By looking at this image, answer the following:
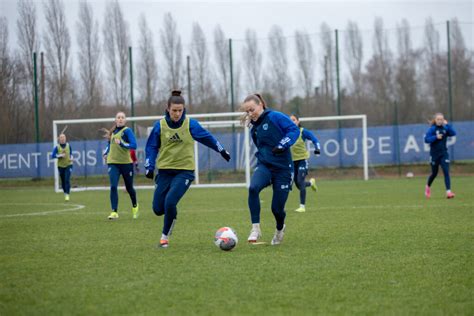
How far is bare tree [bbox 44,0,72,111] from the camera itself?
121 ft

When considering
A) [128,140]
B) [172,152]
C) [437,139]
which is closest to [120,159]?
[128,140]

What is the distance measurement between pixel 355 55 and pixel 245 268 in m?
36.0

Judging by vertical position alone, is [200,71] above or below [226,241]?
above

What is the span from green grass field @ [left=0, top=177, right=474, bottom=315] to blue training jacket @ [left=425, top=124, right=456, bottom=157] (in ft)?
15.0

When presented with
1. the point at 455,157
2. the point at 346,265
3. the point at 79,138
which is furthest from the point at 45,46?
the point at 346,265

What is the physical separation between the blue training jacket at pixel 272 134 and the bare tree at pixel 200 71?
28248 millimetres

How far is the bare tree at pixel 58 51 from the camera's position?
36.9 meters

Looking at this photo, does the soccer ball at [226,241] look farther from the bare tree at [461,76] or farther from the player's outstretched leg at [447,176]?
the bare tree at [461,76]

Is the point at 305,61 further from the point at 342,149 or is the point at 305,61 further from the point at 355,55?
the point at 342,149

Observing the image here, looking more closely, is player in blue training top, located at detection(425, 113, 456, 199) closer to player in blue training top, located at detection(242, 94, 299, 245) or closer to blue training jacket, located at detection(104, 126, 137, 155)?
blue training jacket, located at detection(104, 126, 137, 155)

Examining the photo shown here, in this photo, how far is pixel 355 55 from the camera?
41.5 m

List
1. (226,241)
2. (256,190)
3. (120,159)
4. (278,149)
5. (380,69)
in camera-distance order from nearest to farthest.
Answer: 1. (226,241)
2. (278,149)
3. (256,190)
4. (120,159)
5. (380,69)

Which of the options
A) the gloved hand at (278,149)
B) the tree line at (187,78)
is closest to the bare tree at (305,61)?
the tree line at (187,78)

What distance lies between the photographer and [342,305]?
17.5 feet
